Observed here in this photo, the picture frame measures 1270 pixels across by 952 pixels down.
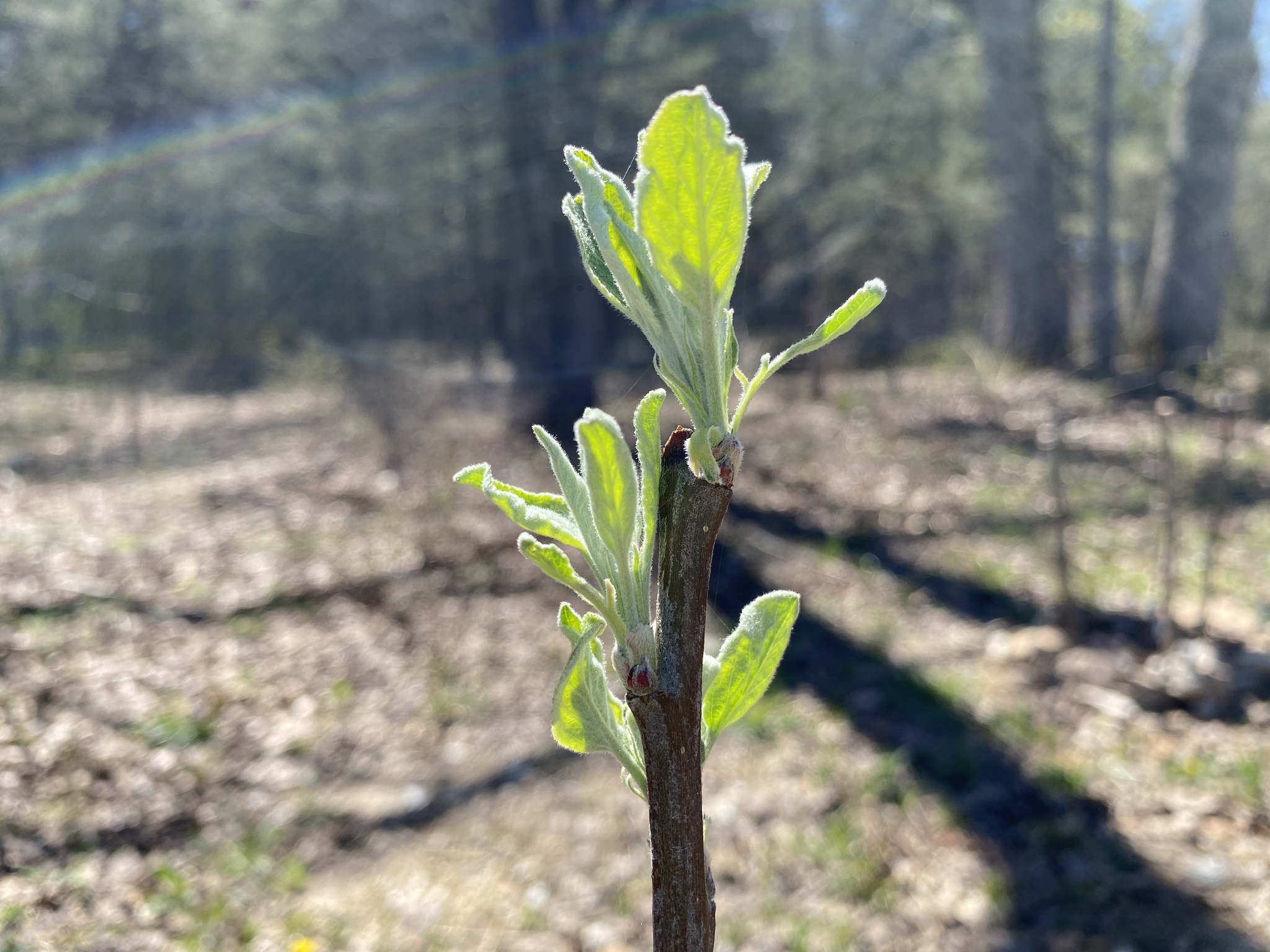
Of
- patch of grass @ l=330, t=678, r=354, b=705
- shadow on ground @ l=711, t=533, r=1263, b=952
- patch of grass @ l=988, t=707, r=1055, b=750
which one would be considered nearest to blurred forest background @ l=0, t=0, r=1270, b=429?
patch of grass @ l=330, t=678, r=354, b=705

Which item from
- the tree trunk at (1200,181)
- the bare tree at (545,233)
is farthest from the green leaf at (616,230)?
the tree trunk at (1200,181)

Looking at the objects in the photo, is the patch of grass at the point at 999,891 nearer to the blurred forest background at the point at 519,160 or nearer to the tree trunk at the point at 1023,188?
the blurred forest background at the point at 519,160

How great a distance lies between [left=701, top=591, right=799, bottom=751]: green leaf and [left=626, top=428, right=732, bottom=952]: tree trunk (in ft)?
0.08

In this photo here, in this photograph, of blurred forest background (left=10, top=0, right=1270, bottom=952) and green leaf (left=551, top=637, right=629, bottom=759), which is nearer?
green leaf (left=551, top=637, right=629, bottom=759)

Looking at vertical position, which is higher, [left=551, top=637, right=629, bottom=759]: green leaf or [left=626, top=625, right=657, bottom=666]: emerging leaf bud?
[left=626, top=625, right=657, bottom=666]: emerging leaf bud

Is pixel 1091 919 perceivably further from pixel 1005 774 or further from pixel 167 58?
pixel 167 58

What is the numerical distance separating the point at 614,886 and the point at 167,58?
9357 millimetres

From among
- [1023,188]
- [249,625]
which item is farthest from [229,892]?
[1023,188]

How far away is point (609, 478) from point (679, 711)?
0.54 feet

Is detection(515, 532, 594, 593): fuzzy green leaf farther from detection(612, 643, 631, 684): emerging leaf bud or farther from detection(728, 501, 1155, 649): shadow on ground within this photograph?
detection(728, 501, 1155, 649): shadow on ground

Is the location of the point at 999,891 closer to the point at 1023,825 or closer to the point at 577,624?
the point at 1023,825

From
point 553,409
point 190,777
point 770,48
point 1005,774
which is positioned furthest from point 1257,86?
point 190,777

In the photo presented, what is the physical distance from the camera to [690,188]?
1.34 ft

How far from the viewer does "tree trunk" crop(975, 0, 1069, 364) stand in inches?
382
